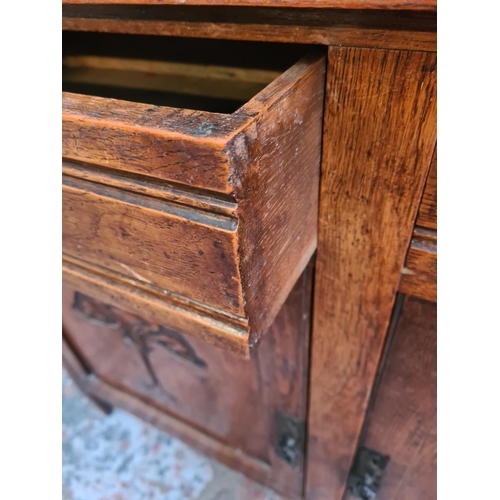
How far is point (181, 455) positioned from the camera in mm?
1112

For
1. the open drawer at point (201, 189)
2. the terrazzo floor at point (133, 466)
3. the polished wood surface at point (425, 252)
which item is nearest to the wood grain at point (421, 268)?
the polished wood surface at point (425, 252)

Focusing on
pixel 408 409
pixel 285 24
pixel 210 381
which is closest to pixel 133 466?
pixel 210 381

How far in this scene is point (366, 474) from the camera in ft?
2.56

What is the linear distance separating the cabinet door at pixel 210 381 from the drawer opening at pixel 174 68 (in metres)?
0.22

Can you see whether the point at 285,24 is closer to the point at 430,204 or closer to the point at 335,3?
the point at 335,3

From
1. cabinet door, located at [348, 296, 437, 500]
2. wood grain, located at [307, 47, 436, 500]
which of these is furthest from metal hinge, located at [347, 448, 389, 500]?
wood grain, located at [307, 47, 436, 500]

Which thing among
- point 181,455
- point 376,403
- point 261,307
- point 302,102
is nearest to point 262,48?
point 302,102

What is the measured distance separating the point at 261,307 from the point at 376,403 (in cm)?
39

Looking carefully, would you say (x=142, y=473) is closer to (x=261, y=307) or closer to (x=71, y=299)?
(x=71, y=299)

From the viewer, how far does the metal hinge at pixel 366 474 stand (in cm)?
75

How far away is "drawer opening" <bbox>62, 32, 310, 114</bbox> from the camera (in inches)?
17.4

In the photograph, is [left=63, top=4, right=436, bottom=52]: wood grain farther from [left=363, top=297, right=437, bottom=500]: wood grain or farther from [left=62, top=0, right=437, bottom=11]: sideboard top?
[left=363, top=297, right=437, bottom=500]: wood grain

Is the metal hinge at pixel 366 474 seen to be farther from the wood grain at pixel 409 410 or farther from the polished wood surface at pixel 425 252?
the polished wood surface at pixel 425 252

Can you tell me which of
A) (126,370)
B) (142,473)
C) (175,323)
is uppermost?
(175,323)
